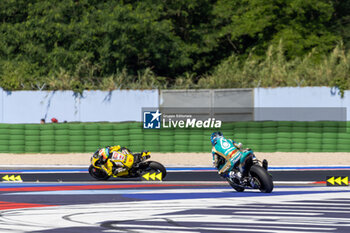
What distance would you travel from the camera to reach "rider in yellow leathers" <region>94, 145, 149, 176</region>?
59.9ft

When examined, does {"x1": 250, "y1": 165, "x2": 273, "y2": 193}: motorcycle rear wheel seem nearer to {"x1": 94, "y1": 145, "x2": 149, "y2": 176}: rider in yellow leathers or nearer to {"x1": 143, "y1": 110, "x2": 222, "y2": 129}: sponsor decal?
{"x1": 94, "y1": 145, "x2": 149, "y2": 176}: rider in yellow leathers

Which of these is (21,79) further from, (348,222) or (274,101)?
(348,222)

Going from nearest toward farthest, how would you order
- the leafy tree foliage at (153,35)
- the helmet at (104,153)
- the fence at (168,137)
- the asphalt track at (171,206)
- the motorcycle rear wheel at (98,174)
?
the asphalt track at (171,206), the helmet at (104,153), the motorcycle rear wheel at (98,174), the fence at (168,137), the leafy tree foliage at (153,35)

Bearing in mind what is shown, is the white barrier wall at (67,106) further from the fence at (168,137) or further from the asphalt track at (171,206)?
the asphalt track at (171,206)

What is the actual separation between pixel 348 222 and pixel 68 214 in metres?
4.62

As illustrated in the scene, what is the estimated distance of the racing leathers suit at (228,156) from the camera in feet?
47.0

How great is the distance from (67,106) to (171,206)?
62.5 feet

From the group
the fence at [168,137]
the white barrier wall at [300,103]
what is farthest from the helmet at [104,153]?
the white barrier wall at [300,103]

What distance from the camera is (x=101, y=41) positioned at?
36.5 meters

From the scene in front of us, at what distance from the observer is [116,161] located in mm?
18312

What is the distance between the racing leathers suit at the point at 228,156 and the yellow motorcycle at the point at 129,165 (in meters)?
3.49

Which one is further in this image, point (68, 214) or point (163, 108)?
point (163, 108)

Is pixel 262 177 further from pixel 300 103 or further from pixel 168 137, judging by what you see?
pixel 300 103

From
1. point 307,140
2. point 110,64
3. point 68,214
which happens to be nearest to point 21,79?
point 110,64
